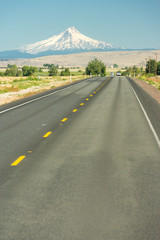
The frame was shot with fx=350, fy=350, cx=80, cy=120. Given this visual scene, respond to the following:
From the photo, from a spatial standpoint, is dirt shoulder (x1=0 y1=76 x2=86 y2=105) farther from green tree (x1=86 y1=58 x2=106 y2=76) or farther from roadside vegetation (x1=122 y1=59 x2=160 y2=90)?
green tree (x1=86 y1=58 x2=106 y2=76)

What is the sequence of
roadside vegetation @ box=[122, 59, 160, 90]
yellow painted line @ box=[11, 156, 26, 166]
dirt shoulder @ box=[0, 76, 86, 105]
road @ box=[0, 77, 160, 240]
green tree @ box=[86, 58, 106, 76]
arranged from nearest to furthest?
road @ box=[0, 77, 160, 240] → yellow painted line @ box=[11, 156, 26, 166] → dirt shoulder @ box=[0, 76, 86, 105] → roadside vegetation @ box=[122, 59, 160, 90] → green tree @ box=[86, 58, 106, 76]

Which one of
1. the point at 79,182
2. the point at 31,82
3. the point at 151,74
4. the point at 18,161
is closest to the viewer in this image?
the point at 79,182

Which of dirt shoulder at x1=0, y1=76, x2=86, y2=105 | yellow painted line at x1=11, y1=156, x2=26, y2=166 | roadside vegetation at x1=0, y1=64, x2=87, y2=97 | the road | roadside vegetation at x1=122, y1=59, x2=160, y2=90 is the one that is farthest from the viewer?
roadside vegetation at x1=122, y1=59, x2=160, y2=90

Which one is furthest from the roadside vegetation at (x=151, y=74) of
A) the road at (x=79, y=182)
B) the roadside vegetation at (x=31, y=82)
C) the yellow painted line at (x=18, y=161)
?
the yellow painted line at (x=18, y=161)

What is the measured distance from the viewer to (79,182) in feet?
22.8

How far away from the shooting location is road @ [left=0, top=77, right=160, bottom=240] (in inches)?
195

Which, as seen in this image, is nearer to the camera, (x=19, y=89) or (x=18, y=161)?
(x=18, y=161)

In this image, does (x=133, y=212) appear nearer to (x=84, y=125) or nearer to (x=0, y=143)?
→ (x=0, y=143)

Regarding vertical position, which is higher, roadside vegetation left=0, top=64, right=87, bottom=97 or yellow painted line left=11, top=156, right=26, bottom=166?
yellow painted line left=11, top=156, right=26, bottom=166

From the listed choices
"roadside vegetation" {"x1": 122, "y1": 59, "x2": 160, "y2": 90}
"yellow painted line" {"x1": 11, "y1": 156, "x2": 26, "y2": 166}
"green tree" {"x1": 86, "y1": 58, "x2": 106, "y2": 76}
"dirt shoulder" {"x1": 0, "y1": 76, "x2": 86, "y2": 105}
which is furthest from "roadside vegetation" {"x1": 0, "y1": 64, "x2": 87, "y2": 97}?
"yellow painted line" {"x1": 11, "y1": 156, "x2": 26, "y2": 166}

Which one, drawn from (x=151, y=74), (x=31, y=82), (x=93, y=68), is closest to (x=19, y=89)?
(x=31, y=82)

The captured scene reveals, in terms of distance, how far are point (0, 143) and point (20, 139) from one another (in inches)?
31.1

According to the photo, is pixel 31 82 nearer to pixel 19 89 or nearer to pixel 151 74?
pixel 19 89

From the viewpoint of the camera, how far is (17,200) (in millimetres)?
6000
